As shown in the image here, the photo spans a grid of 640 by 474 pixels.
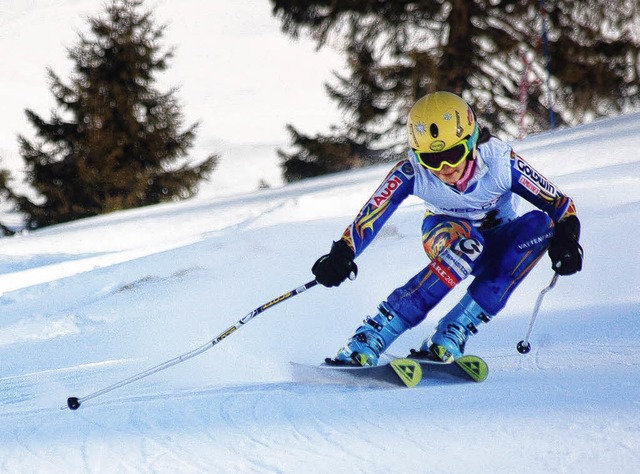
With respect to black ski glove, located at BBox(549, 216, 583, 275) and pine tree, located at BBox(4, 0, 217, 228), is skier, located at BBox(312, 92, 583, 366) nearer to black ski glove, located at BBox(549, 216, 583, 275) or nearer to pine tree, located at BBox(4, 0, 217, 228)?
black ski glove, located at BBox(549, 216, 583, 275)

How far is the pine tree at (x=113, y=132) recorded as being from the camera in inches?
844

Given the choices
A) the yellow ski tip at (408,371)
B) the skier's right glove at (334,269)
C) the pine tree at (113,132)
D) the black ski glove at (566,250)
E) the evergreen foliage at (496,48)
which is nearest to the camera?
the yellow ski tip at (408,371)

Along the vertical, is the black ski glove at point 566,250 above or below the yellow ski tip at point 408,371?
above

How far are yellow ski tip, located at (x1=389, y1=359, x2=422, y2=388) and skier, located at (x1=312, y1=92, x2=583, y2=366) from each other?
7.8 inches

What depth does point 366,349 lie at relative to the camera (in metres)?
3.40

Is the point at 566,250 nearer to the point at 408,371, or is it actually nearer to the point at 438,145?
the point at 438,145

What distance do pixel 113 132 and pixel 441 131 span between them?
2000 centimetres

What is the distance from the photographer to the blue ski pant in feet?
11.1

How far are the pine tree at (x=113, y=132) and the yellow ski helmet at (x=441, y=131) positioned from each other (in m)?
18.6

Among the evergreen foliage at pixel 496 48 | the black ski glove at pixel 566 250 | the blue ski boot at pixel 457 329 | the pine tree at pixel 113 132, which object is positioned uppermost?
the pine tree at pixel 113 132

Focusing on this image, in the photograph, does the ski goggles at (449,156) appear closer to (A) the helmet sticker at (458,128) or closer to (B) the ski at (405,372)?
(A) the helmet sticker at (458,128)

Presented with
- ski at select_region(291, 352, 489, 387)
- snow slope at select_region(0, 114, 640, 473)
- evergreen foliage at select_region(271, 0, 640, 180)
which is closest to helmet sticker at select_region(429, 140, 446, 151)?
ski at select_region(291, 352, 489, 387)

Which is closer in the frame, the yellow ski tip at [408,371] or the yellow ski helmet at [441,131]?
the yellow ski tip at [408,371]

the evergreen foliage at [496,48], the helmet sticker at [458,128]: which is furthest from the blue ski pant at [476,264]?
the evergreen foliage at [496,48]
